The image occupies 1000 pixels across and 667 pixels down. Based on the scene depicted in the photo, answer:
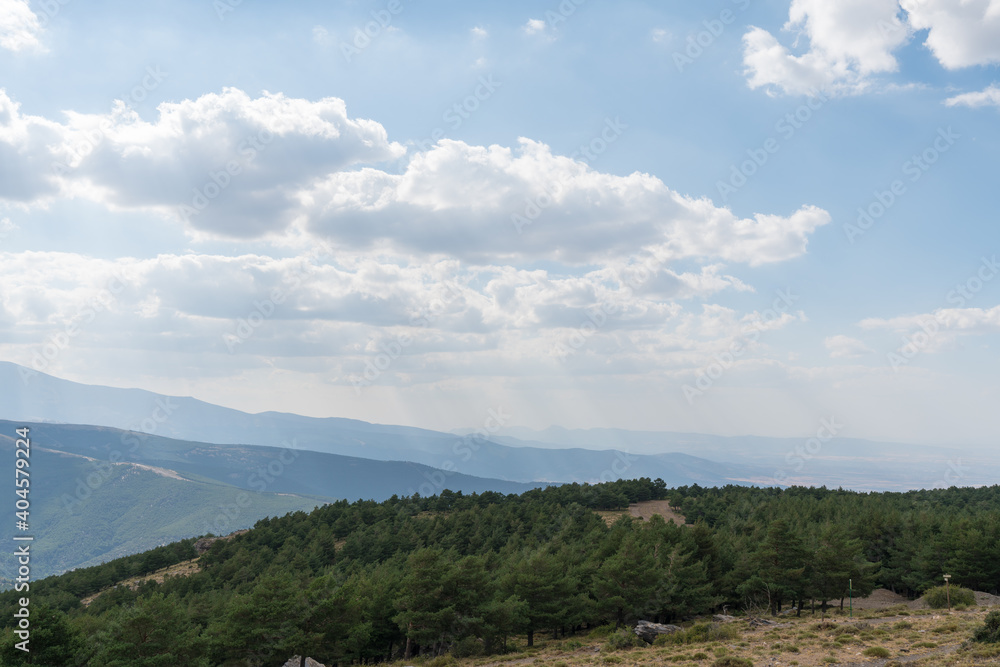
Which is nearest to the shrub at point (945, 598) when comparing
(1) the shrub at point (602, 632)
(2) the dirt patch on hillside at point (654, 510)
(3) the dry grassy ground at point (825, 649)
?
(3) the dry grassy ground at point (825, 649)

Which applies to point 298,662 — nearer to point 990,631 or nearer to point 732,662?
point 732,662

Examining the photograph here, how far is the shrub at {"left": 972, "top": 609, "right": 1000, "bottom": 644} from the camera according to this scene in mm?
28359

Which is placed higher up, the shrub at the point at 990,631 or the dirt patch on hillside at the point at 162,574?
the shrub at the point at 990,631

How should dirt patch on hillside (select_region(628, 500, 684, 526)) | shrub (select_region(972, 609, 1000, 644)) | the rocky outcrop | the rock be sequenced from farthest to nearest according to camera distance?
dirt patch on hillside (select_region(628, 500, 684, 526))
the rocky outcrop
the rock
shrub (select_region(972, 609, 1000, 644))

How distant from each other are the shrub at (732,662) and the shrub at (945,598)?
1363 inches

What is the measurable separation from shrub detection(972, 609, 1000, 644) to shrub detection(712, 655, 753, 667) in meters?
11.5

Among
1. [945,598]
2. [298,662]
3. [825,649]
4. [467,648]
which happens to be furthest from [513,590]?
[945,598]

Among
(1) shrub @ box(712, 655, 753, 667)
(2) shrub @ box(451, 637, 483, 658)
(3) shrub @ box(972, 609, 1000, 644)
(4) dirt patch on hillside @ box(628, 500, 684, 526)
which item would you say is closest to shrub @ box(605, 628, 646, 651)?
(1) shrub @ box(712, 655, 753, 667)

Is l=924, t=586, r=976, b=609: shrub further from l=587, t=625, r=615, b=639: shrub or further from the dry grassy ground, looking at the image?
l=587, t=625, r=615, b=639: shrub

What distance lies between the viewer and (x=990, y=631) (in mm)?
29031

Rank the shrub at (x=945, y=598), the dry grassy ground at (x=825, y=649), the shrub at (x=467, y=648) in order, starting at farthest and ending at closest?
the shrub at (x=945, y=598) < the shrub at (x=467, y=648) < the dry grassy ground at (x=825, y=649)

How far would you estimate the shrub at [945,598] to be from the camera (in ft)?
169

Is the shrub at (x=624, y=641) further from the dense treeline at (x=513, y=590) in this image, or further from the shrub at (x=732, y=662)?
the shrub at (x=732, y=662)

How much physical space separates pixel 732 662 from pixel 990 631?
13236mm
